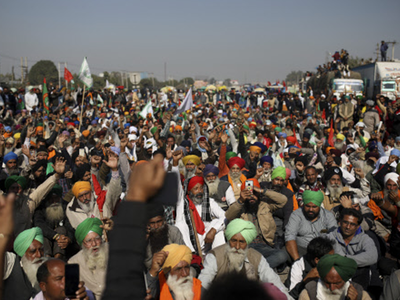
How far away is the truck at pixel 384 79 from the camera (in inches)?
767

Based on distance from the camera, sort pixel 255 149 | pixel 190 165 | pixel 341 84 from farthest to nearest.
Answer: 1. pixel 341 84
2. pixel 255 149
3. pixel 190 165

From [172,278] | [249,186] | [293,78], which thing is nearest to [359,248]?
[249,186]

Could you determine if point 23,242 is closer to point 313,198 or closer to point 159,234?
point 159,234

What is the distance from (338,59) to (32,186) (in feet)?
74.7

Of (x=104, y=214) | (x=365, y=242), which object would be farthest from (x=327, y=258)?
(x=104, y=214)

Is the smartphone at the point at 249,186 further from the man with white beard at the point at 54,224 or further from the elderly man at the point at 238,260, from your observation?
the man with white beard at the point at 54,224

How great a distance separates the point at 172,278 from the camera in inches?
139

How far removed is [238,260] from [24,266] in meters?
1.88

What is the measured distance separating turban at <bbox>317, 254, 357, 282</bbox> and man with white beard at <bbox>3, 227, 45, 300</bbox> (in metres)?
2.41

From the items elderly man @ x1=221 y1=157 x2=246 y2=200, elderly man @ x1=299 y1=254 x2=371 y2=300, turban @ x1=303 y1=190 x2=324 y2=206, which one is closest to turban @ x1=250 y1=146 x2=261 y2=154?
elderly man @ x1=221 y1=157 x2=246 y2=200

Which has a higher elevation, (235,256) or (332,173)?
(332,173)

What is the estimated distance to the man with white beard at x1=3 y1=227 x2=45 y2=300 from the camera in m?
3.67

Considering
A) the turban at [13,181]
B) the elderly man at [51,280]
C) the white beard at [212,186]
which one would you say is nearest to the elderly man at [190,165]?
the white beard at [212,186]

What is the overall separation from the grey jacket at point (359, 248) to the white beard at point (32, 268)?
2.83 m
